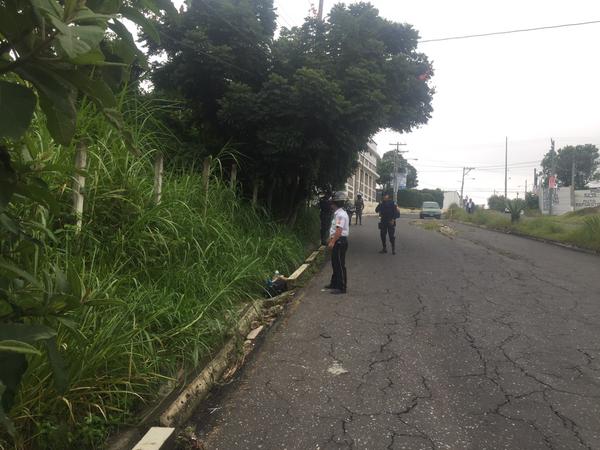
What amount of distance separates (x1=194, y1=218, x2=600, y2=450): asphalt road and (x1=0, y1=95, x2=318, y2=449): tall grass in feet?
2.14

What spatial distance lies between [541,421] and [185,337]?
298 cm

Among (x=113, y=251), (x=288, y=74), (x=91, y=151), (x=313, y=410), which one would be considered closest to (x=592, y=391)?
(x=313, y=410)

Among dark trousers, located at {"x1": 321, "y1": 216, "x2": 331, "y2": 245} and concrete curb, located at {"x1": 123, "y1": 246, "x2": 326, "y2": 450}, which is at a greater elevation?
dark trousers, located at {"x1": 321, "y1": 216, "x2": 331, "y2": 245}

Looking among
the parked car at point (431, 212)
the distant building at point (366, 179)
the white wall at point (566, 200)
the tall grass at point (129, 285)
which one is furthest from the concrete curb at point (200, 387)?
the distant building at point (366, 179)

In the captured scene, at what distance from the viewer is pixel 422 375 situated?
4621mm

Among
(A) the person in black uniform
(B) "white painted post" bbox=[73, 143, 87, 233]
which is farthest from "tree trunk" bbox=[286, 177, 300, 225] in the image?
(B) "white painted post" bbox=[73, 143, 87, 233]

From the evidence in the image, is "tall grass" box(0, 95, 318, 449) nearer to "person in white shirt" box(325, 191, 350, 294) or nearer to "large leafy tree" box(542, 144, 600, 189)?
"person in white shirt" box(325, 191, 350, 294)

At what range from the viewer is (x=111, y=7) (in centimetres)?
135

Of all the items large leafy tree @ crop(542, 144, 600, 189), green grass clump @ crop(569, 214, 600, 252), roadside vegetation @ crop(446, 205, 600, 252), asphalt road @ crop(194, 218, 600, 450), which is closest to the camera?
asphalt road @ crop(194, 218, 600, 450)

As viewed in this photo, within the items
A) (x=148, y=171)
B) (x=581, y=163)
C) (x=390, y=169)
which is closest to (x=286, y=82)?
(x=148, y=171)

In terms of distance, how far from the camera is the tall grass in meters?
3.03

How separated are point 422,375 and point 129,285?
293 centimetres

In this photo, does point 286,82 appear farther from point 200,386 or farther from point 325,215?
point 200,386

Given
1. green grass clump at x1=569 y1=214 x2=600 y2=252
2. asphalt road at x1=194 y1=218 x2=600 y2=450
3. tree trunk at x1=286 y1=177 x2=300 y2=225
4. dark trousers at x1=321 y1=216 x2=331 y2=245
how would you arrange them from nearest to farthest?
asphalt road at x1=194 y1=218 x2=600 y2=450
tree trunk at x1=286 y1=177 x2=300 y2=225
dark trousers at x1=321 y1=216 x2=331 y2=245
green grass clump at x1=569 y1=214 x2=600 y2=252
